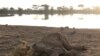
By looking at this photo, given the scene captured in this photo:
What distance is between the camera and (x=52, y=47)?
659 centimetres

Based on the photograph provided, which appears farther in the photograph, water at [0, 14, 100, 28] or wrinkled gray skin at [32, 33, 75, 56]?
water at [0, 14, 100, 28]

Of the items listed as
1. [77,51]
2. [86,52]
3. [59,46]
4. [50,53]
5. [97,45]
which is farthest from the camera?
[97,45]

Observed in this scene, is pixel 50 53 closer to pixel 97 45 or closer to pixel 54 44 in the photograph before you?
pixel 54 44

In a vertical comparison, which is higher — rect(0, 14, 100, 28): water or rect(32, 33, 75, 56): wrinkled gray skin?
rect(32, 33, 75, 56): wrinkled gray skin

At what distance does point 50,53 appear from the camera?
633 cm

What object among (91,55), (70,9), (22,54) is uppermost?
(22,54)

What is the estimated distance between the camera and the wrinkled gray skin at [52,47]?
638 cm

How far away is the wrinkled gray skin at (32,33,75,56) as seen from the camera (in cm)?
638

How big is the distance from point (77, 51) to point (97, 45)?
8.09 feet

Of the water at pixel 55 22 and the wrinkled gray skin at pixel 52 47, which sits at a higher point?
the wrinkled gray skin at pixel 52 47

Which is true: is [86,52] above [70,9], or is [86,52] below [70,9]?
above

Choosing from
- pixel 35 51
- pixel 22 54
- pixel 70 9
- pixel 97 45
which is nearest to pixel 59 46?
pixel 35 51

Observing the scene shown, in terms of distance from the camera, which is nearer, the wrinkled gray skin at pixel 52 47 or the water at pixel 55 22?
the wrinkled gray skin at pixel 52 47

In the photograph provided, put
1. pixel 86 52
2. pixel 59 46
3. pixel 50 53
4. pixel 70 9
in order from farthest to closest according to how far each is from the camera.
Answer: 1. pixel 70 9
2. pixel 86 52
3. pixel 59 46
4. pixel 50 53
